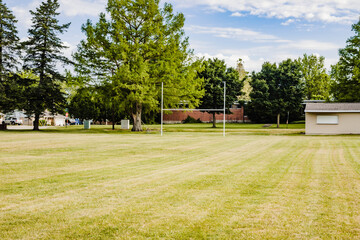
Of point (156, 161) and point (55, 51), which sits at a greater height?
point (55, 51)

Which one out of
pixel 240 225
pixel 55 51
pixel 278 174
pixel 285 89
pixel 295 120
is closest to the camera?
pixel 240 225

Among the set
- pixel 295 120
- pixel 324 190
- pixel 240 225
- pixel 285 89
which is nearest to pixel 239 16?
pixel 285 89

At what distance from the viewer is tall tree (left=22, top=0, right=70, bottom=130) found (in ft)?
129

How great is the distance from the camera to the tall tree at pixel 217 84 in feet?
163

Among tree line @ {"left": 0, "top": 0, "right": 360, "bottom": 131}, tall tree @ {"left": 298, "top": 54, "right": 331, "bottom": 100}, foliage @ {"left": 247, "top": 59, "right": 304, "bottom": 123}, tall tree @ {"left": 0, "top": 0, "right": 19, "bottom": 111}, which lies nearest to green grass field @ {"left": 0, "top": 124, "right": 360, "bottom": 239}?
tree line @ {"left": 0, "top": 0, "right": 360, "bottom": 131}

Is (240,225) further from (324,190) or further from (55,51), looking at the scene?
(55,51)

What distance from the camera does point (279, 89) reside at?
166ft

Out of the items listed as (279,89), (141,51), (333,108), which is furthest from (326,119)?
(141,51)

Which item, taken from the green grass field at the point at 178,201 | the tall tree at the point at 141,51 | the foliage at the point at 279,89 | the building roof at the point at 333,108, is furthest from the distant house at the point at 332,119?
the green grass field at the point at 178,201

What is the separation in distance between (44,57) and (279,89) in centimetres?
3174

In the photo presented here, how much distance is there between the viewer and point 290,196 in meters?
6.74

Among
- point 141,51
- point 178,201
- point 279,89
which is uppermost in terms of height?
point 141,51

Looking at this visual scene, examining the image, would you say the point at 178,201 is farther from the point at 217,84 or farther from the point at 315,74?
the point at 315,74

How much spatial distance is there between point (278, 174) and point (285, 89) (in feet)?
140
